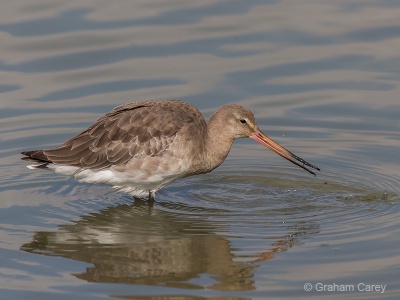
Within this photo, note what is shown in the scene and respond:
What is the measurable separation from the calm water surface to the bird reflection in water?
0.08ft

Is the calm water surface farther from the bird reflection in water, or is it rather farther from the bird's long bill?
the bird's long bill

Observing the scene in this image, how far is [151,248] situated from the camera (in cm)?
1108

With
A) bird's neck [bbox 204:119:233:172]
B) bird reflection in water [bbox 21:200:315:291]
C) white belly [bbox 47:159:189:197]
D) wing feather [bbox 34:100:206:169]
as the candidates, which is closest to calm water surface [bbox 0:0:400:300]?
bird reflection in water [bbox 21:200:315:291]

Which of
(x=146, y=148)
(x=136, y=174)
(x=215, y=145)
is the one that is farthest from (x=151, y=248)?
(x=215, y=145)

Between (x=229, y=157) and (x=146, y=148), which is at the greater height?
(x=146, y=148)

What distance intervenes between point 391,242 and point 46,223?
3.90 meters

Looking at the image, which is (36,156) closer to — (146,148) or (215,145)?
(146,148)

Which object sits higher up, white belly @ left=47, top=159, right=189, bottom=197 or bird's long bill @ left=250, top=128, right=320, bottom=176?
bird's long bill @ left=250, top=128, right=320, bottom=176

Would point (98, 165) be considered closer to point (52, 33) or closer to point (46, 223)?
point (46, 223)

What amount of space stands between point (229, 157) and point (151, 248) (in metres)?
3.24

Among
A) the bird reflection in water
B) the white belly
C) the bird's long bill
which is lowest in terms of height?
the bird reflection in water

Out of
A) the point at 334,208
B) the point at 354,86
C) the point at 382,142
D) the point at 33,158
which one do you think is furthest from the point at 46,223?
the point at 354,86

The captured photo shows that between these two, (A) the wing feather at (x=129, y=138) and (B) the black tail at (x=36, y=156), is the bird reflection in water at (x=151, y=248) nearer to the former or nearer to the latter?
(A) the wing feather at (x=129, y=138)

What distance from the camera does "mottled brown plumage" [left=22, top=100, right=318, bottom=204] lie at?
1234 cm
